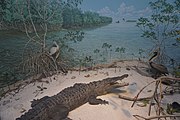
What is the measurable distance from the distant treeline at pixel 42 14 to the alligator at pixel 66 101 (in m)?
2.04

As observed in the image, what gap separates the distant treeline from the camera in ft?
14.8

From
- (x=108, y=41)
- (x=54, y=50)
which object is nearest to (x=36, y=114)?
(x=54, y=50)

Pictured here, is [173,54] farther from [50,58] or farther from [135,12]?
[50,58]

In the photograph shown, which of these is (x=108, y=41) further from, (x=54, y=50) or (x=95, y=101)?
(x=95, y=101)

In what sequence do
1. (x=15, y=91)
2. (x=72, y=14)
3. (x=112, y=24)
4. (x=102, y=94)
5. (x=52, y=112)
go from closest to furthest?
(x=52, y=112)
(x=102, y=94)
(x=15, y=91)
(x=72, y=14)
(x=112, y=24)

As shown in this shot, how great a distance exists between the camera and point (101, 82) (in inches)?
133

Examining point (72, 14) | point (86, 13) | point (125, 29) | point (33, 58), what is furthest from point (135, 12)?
point (33, 58)

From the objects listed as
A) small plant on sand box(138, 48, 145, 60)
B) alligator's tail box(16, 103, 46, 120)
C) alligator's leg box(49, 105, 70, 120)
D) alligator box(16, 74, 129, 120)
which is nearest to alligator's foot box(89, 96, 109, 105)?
alligator box(16, 74, 129, 120)

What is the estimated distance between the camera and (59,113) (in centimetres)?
266

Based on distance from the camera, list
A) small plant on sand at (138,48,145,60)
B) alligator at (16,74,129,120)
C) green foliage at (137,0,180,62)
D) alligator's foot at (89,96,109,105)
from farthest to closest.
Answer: small plant on sand at (138,48,145,60) → green foliage at (137,0,180,62) → alligator's foot at (89,96,109,105) → alligator at (16,74,129,120)

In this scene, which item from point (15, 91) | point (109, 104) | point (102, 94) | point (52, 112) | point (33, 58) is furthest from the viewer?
point (33, 58)

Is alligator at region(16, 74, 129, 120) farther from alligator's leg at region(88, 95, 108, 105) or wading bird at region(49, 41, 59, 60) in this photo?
wading bird at region(49, 41, 59, 60)

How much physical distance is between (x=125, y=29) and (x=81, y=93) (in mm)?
3267

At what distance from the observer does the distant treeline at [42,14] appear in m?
4.50
